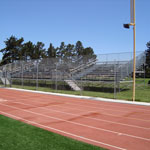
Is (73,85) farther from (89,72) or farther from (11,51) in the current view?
(11,51)

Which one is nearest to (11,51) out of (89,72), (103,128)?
(89,72)

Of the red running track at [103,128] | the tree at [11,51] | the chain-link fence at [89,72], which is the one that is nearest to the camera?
the red running track at [103,128]

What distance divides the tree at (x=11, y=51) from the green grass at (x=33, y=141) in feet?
171

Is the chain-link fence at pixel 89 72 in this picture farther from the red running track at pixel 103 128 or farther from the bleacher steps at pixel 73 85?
the red running track at pixel 103 128

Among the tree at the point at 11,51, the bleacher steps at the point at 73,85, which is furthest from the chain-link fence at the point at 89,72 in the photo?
the tree at the point at 11,51

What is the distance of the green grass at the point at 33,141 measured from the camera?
496 centimetres

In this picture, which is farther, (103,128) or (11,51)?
(11,51)

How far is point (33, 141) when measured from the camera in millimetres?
5422

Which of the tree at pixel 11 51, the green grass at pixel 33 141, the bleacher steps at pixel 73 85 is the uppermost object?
the tree at pixel 11 51

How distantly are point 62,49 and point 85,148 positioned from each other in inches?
2836

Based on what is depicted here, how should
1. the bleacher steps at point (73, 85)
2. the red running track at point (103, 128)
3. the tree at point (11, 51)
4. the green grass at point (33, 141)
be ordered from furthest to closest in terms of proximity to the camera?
the tree at point (11, 51), the bleacher steps at point (73, 85), the red running track at point (103, 128), the green grass at point (33, 141)

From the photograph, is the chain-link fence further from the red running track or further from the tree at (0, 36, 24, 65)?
the tree at (0, 36, 24, 65)

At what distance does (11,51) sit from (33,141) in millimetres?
54238

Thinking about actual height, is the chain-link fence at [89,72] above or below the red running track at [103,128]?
above
